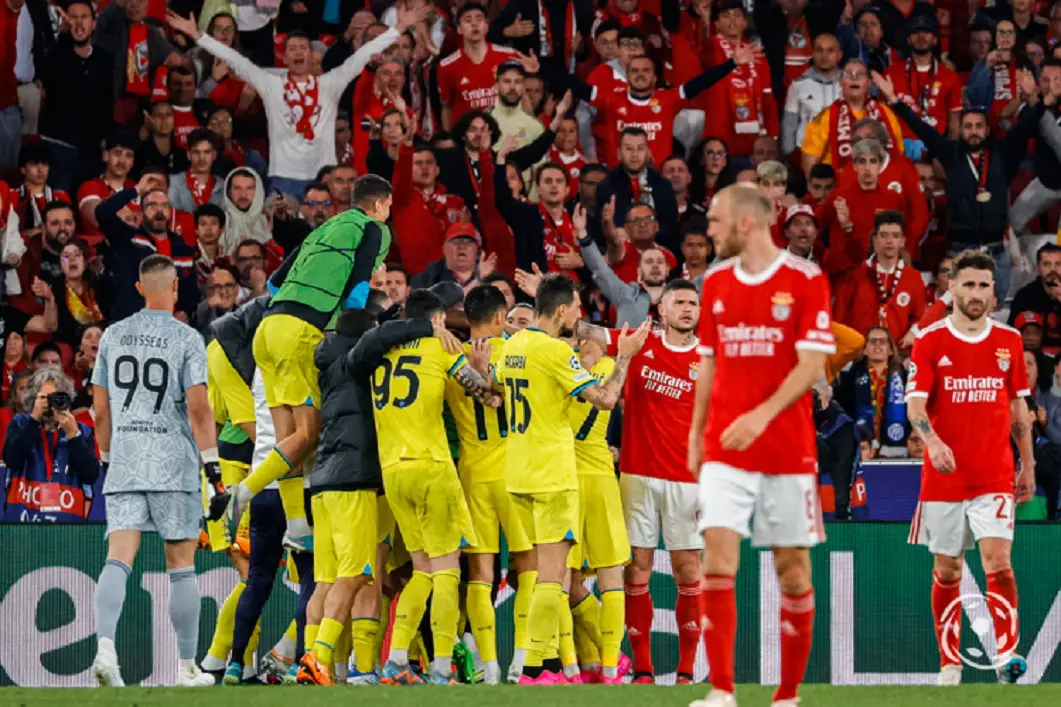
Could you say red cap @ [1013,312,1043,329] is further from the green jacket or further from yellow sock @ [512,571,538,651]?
the green jacket

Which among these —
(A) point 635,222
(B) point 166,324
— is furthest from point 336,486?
(A) point 635,222

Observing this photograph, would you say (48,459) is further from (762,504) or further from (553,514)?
(762,504)

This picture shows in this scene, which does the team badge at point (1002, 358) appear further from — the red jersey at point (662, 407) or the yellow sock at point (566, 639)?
the yellow sock at point (566, 639)

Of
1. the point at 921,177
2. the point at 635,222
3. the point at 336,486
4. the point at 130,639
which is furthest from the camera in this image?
the point at 921,177

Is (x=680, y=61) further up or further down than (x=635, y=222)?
further up

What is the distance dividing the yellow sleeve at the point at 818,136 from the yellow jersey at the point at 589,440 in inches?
281

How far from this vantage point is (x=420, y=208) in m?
17.2

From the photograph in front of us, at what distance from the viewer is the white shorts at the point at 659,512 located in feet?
38.7

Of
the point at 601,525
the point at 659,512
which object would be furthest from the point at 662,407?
the point at 601,525

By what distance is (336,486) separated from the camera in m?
10.9

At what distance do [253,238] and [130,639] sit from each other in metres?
4.97

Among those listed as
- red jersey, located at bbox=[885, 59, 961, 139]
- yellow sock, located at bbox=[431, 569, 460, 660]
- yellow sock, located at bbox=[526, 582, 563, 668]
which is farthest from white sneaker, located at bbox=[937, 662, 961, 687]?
red jersey, located at bbox=[885, 59, 961, 139]

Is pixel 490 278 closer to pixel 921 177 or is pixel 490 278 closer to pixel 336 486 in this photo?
pixel 336 486

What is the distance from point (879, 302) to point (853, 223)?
115 centimetres
